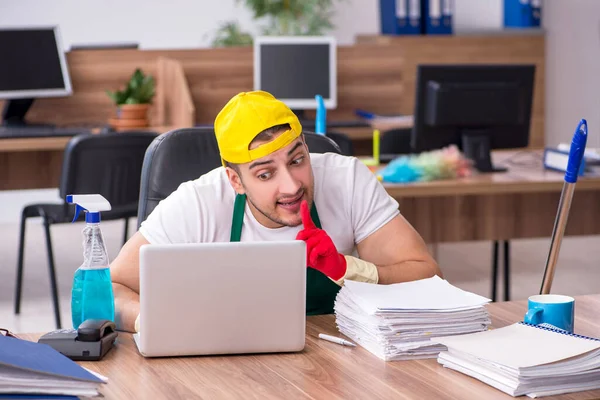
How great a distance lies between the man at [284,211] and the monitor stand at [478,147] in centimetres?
158

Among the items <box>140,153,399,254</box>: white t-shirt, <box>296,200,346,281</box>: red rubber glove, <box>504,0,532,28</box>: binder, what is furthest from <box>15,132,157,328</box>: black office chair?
<box>504,0,532,28</box>: binder

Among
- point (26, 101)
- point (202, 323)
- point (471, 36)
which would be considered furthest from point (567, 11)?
point (202, 323)

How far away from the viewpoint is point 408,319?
58.9 inches

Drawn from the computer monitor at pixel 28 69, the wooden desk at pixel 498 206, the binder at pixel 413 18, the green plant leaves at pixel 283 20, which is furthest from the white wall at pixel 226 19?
the wooden desk at pixel 498 206

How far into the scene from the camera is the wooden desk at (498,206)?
3.41 meters

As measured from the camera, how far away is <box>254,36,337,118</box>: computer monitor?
4891 millimetres

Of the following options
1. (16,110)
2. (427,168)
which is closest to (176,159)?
(427,168)

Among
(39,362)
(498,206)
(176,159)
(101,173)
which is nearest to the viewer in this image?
(39,362)

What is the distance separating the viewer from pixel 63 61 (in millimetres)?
4660

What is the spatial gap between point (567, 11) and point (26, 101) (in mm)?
3489

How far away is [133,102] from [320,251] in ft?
10.2

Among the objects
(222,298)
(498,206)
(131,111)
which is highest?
(222,298)

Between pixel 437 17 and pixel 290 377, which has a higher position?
pixel 437 17

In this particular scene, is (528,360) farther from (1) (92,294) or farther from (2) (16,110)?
(2) (16,110)
